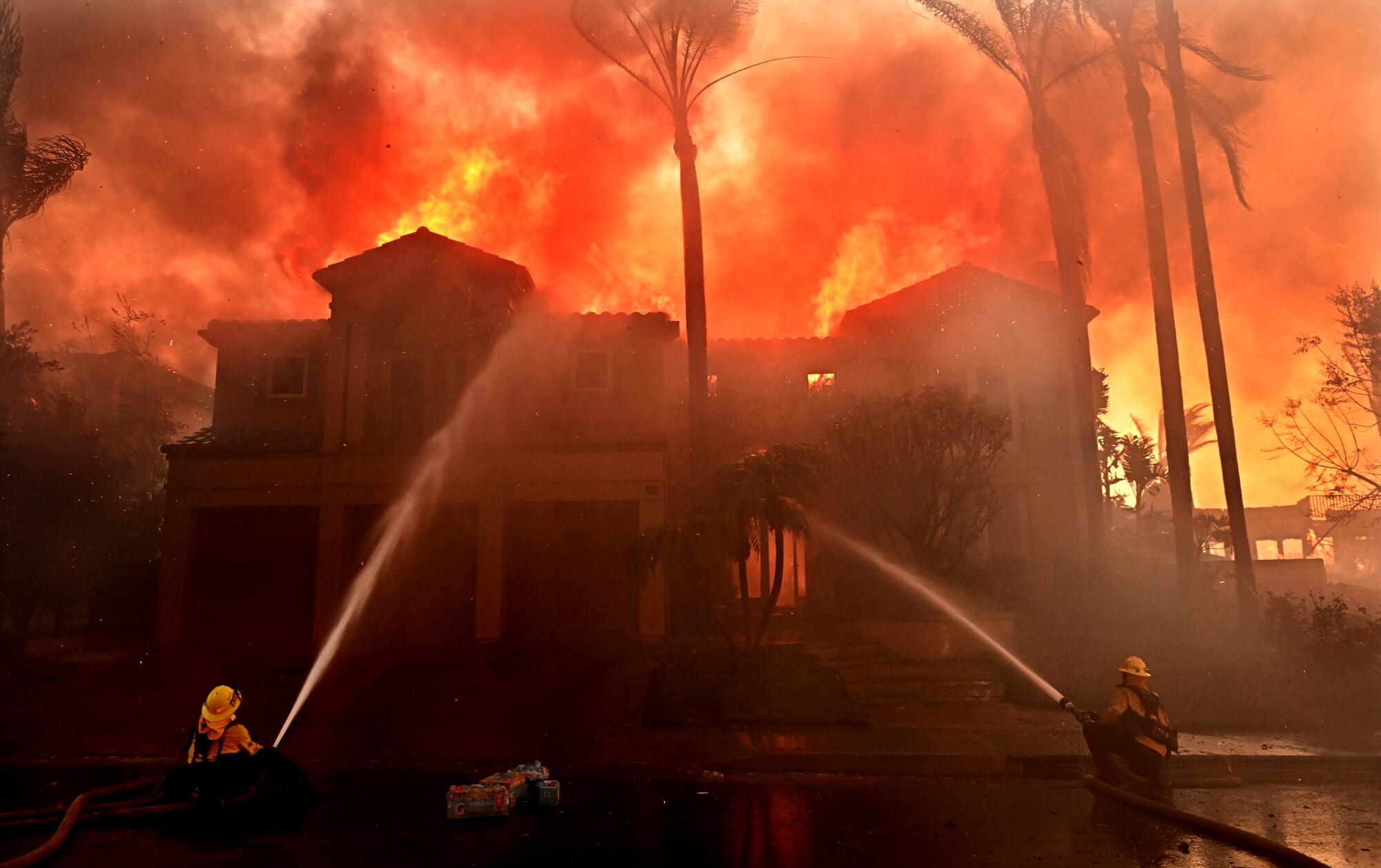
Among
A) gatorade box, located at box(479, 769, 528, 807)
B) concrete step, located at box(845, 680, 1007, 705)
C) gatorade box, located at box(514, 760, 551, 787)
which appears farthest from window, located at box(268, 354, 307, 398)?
gatorade box, located at box(479, 769, 528, 807)

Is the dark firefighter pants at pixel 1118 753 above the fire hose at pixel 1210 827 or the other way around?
above

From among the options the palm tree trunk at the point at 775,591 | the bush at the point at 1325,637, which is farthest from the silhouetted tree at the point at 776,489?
the bush at the point at 1325,637

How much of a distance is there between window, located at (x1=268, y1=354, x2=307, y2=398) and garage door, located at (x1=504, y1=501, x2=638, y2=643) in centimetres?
680

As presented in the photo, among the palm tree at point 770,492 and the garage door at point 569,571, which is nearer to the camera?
the palm tree at point 770,492

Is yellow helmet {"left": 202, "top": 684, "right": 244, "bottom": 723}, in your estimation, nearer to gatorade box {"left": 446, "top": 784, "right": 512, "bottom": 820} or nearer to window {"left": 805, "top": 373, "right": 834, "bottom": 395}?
gatorade box {"left": 446, "top": 784, "right": 512, "bottom": 820}

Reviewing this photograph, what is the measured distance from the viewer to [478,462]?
19.6 metres

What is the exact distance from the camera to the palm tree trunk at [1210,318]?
17.6m

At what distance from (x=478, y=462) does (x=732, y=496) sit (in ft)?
24.5

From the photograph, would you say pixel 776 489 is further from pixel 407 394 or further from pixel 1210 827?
pixel 407 394

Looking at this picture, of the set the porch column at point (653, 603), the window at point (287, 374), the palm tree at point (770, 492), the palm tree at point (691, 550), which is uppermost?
the window at point (287, 374)

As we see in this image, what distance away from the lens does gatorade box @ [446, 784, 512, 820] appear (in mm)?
7957

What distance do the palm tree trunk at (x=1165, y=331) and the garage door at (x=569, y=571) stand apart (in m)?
11.5

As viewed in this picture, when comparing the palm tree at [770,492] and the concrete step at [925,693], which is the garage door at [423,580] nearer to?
the palm tree at [770,492]

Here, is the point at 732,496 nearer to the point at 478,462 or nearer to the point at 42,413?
the point at 478,462
